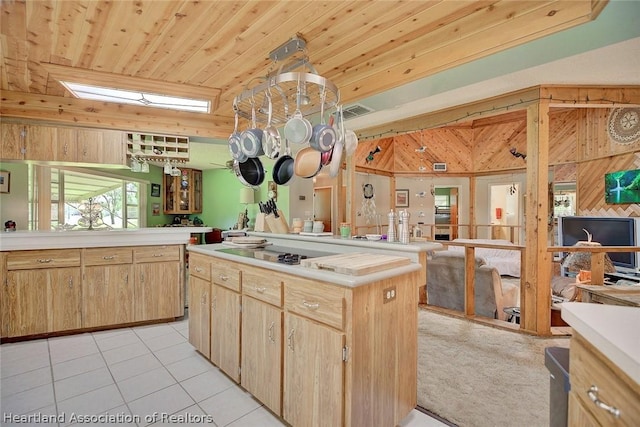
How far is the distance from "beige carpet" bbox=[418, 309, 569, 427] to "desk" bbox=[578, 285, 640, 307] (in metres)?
0.73

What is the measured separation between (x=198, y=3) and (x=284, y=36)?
2.02 feet

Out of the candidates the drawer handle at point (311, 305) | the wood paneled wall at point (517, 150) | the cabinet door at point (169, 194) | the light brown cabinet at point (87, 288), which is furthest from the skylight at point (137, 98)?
the cabinet door at point (169, 194)

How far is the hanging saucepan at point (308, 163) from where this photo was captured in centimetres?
235

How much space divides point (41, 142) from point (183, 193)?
17.4 feet

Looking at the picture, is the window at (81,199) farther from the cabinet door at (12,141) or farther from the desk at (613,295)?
the desk at (613,295)

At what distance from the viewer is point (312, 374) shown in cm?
162

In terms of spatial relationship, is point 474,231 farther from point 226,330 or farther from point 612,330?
point 612,330

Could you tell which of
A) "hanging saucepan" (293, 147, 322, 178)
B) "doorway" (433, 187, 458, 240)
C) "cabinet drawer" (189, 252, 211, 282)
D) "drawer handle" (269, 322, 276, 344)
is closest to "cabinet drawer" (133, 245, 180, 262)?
"cabinet drawer" (189, 252, 211, 282)

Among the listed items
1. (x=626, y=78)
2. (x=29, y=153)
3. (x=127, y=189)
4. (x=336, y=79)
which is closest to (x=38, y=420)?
(x=29, y=153)

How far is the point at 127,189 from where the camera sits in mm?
7414

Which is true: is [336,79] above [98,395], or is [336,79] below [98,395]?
above

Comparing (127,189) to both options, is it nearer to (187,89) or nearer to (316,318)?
(187,89)

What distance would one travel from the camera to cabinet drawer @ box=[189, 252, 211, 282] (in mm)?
2556

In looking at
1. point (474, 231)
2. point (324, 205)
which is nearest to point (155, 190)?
point (324, 205)
